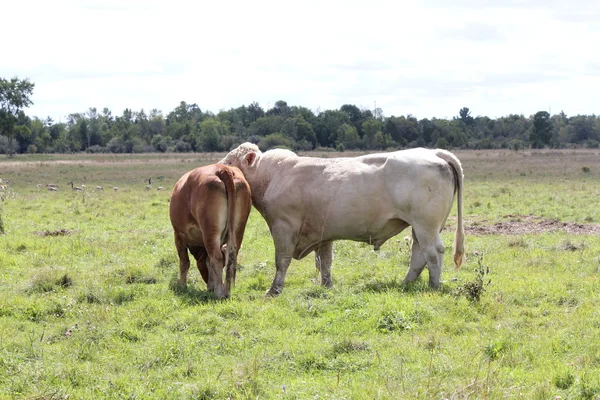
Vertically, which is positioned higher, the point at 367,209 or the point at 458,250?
the point at 367,209

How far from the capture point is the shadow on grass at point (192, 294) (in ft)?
28.4

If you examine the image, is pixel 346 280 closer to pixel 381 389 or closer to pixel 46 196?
pixel 381 389

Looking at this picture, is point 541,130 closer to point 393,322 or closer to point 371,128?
point 371,128

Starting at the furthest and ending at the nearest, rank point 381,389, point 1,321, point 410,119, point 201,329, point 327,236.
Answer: point 410,119, point 327,236, point 1,321, point 201,329, point 381,389

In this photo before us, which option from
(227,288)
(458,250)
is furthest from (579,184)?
(227,288)

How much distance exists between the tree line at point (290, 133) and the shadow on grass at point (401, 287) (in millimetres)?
63710

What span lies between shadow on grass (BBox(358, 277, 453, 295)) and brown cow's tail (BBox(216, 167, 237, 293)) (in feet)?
5.76

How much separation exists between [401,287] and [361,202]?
4.17ft

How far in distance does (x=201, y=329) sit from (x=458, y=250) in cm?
390

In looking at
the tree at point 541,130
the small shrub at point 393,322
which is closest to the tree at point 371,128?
the tree at point 541,130

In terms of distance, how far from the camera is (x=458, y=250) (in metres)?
9.41

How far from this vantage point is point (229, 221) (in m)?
8.95

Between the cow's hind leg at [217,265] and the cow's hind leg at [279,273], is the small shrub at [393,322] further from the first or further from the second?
the cow's hind leg at [217,265]

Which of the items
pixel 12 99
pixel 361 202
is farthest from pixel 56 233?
pixel 12 99
